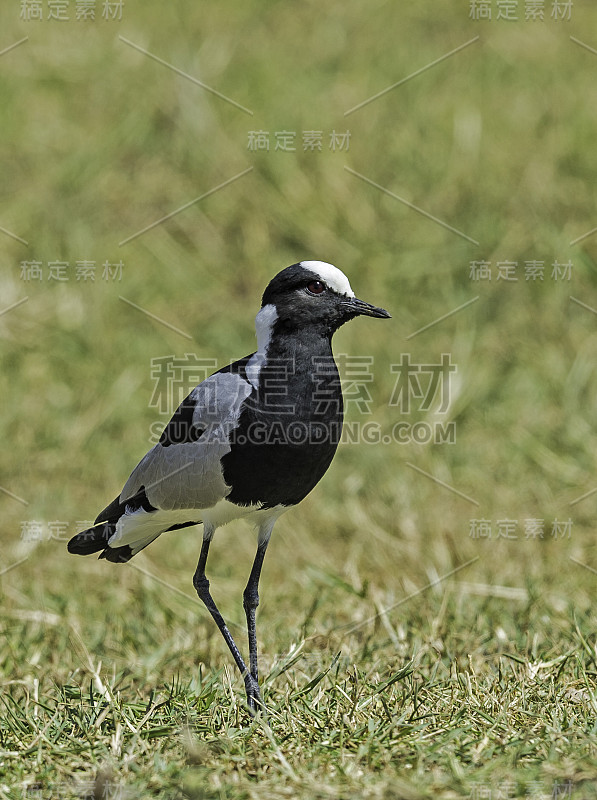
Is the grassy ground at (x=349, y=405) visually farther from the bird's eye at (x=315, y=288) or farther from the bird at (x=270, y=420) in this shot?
the bird's eye at (x=315, y=288)

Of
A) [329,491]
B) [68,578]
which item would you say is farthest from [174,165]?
[68,578]

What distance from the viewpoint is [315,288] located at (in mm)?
4090

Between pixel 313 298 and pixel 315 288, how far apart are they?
43mm

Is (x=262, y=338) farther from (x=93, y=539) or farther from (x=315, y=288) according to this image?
(x=93, y=539)

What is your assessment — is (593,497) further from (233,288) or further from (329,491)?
(233,288)

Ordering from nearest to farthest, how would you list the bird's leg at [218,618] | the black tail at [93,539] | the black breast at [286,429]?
the black breast at [286,429] → the bird's leg at [218,618] → the black tail at [93,539]

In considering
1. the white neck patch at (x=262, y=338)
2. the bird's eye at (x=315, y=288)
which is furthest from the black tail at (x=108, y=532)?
the bird's eye at (x=315, y=288)

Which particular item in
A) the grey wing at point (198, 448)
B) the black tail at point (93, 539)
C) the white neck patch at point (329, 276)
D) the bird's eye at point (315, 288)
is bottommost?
the black tail at point (93, 539)

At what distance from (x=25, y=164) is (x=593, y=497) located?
5716 millimetres

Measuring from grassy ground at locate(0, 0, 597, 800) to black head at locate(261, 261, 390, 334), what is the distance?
1502 mm

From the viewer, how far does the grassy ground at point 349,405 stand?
12.5 ft

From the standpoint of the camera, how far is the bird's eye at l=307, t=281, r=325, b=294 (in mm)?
4080

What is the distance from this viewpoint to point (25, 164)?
9.16 metres

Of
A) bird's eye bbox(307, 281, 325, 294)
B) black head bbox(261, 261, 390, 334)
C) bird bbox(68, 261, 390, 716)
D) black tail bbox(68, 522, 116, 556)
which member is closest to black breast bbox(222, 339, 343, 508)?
bird bbox(68, 261, 390, 716)
